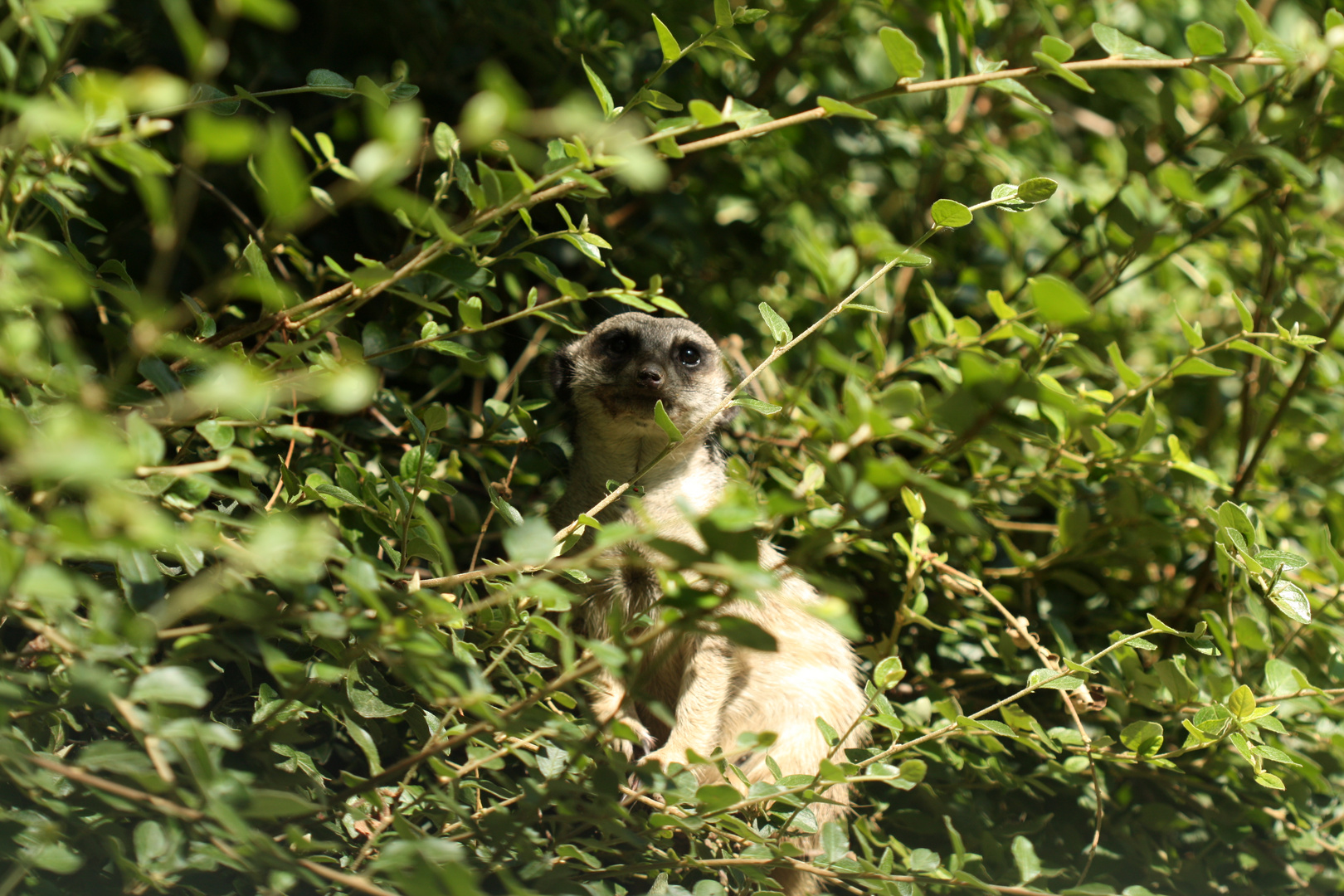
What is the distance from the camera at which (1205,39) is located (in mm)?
2066

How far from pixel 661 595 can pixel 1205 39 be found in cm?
197

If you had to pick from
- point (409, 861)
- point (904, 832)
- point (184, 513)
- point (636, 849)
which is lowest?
point (904, 832)

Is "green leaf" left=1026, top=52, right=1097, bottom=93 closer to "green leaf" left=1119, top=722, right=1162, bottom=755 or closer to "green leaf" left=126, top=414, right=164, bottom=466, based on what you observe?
"green leaf" left=1119, top=722, right=1162, bottom=755

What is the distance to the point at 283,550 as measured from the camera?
998 millimetres

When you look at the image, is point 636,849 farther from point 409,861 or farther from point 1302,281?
point 1302,281

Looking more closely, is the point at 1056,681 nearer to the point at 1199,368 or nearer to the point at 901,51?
the point at 1199,368

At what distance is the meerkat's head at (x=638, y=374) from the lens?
286 centimetres

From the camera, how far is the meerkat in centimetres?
255

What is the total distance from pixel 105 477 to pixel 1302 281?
11.9 feet

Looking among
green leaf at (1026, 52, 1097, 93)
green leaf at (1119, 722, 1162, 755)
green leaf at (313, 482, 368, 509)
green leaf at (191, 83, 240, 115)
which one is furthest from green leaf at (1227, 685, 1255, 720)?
green leaf at (191, 83, 240, 115)

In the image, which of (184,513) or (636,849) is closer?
(184,513)

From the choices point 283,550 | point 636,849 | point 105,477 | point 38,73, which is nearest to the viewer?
point 105,477

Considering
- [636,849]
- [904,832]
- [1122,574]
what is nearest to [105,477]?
[636,849]

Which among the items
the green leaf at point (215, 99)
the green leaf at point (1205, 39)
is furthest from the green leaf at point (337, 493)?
the green leaf at point (1205, 39)
